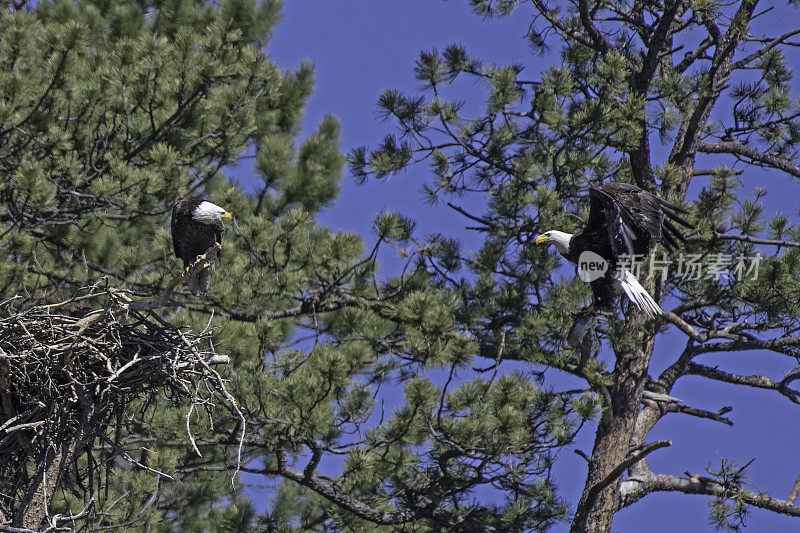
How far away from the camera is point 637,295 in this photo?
20.2 feet

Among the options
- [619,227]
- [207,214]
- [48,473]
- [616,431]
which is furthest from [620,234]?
[48,473]

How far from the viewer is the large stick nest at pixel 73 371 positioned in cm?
388

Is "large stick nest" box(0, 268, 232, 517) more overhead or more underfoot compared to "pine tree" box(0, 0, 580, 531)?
more underfoot

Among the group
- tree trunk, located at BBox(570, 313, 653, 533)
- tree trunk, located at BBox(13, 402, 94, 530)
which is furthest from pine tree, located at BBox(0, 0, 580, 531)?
tree trunk, located at BBox(13, 402, 94, 530)

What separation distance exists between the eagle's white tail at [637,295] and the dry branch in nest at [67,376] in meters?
3.04

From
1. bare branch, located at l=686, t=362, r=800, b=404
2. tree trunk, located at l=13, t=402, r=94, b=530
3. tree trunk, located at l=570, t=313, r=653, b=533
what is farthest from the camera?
bare branch, located at l=686, t=362, r=800, b=404

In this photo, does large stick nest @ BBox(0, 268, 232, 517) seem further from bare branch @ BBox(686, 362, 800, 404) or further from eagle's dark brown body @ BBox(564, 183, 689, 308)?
bare branch @ BBox(686, 362, 800, 404)

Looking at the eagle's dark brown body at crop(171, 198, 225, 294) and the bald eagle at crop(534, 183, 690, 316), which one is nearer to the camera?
the eagle's dark brown body at crop(171, 198, 225, 294)

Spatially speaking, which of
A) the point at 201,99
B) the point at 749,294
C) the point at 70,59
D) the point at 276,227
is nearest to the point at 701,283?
the point at 749,294

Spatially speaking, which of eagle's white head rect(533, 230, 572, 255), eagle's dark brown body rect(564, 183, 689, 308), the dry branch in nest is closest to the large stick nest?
the dry branch in nest

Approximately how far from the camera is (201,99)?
772cm

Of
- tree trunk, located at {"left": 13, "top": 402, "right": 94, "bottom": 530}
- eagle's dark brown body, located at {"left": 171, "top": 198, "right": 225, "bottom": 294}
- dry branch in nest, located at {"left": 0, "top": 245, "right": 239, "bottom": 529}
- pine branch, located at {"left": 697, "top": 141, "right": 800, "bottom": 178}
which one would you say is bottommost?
tree trunk, located at {"left": 13, "top": 402, "right": 94, "bottom": 530}

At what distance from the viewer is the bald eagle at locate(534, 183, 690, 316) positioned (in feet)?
19.5

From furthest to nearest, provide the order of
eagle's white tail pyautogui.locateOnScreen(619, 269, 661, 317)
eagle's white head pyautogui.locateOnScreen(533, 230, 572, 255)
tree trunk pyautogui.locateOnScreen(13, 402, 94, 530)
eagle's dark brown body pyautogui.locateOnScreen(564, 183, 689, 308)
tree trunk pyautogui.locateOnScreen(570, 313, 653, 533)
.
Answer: tree trunk pyautogui.locateOnScreen(570, 313, 653, 533), eagle's white head pyautogui.locateOnScreen(533, 230, 572, 255), eagle's white tail pyautogui.locateOnScreen(619, 269, 661, 317), eagle's dark brown body pyautogui.locateOnScreen(564, 183, 689, 308), tree trunk pyautogui.locateOnScreen(13, 402, 94, 530)
